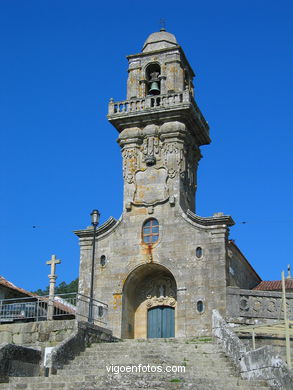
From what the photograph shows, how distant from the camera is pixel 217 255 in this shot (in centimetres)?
2692

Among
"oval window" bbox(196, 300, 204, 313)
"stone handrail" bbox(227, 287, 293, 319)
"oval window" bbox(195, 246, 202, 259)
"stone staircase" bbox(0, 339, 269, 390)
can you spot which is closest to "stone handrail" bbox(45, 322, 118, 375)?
"stone staircase" bbox(0, 339, 269, 390)

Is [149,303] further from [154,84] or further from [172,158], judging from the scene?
[154,84]

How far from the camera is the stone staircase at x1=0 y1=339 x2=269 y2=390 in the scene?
1543 centimetres

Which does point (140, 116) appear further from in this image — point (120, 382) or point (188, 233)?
point (120, 382)

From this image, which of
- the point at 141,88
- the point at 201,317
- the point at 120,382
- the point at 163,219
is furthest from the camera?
the point at 141,88

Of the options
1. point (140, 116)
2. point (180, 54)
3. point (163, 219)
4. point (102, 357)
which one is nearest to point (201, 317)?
point (163, 219)

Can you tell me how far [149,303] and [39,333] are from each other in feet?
26.7

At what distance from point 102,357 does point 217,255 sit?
8.57m

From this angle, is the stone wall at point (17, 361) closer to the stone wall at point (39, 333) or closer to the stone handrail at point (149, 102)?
the stone wall at point (39, 333)

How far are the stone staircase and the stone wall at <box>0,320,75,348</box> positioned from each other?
42.4 inches

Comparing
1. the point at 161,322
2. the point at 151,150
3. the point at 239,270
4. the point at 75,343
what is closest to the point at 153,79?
the point at 151,150

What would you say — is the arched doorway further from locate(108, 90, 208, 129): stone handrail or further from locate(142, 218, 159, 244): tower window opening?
locate(108, 90, 208, 129): stone handrail

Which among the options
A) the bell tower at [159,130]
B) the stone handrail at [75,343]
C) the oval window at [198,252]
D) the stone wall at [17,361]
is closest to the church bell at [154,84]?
the bell tower at [159,130]

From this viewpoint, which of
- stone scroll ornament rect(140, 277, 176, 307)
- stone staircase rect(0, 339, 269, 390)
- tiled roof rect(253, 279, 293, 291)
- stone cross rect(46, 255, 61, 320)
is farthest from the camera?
tiled roof rect(253, 279, 293, 291)
